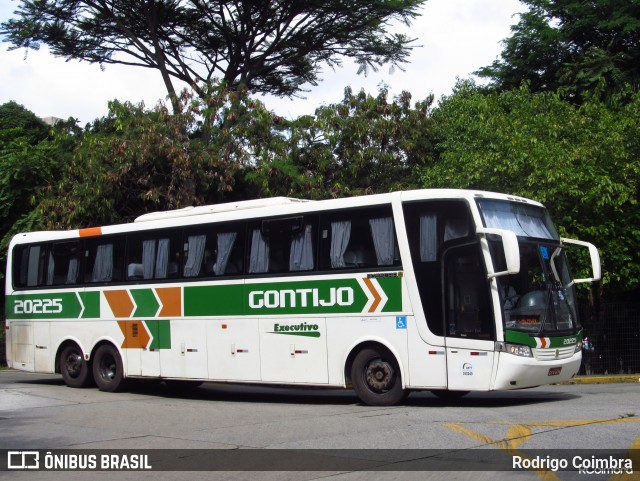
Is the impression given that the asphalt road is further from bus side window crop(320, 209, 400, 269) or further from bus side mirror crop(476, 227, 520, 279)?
bus side window crop(320, 209, 400, 269)

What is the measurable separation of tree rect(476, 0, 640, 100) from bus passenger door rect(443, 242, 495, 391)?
55.5 feet

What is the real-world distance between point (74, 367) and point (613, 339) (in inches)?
561

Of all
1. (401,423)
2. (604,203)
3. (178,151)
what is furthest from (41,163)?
(401,423)

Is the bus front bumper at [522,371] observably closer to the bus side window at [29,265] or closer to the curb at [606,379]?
the curb at [606,379]

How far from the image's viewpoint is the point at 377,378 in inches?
550

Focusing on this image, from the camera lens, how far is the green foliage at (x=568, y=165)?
2138cm

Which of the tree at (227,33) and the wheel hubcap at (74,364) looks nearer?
the wheel hubcap at (74,364)

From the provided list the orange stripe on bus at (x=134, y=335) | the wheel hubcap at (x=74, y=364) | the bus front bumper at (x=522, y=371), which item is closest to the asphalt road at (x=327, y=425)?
the bus front bumper at (x=522, y=371)

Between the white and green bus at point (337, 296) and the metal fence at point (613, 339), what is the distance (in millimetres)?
9620

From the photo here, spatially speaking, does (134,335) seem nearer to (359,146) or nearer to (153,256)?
(153,256)

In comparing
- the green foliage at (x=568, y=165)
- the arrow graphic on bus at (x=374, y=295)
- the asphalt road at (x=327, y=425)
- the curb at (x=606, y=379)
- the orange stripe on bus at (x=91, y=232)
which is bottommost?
the curb at (x=606, y=379)

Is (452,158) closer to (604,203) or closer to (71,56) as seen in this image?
(604,203)

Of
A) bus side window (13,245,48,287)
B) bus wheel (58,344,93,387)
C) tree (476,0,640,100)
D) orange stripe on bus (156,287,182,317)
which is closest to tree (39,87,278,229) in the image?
bus side window (13,245,48,287)

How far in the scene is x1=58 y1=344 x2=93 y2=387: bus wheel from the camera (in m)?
18.5
